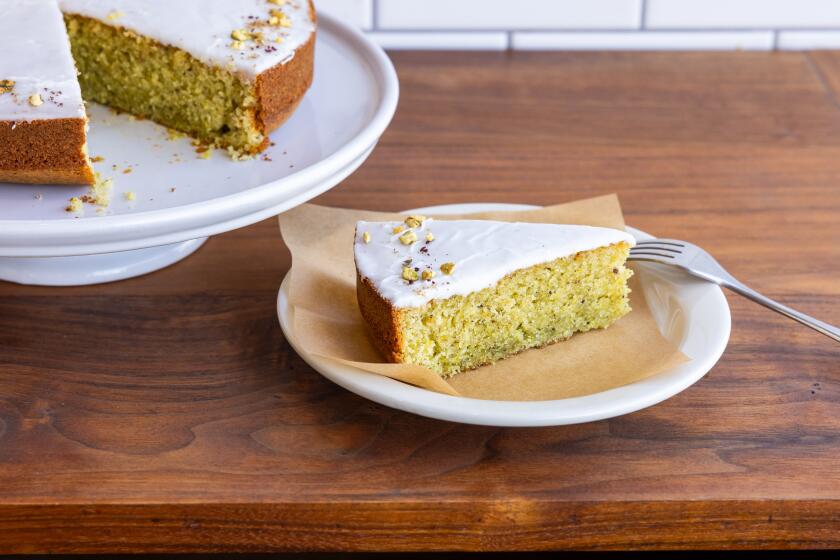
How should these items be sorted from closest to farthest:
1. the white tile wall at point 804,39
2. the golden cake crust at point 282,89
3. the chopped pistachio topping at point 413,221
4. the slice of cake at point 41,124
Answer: the chopped pistachio topping at point 413,221, the slice of cake at point 41,124, the golden cake crust at point 282,89, the white tile wall at point 804,39

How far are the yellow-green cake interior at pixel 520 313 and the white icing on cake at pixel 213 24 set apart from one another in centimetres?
53

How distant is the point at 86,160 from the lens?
4.54ft

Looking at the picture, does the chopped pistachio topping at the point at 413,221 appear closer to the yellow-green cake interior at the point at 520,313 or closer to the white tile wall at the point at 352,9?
the yellow-green cake interior at the point at 520,313

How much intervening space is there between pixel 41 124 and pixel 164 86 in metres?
0.28

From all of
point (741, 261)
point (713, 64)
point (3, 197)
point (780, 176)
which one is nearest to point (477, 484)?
point (741, 261)

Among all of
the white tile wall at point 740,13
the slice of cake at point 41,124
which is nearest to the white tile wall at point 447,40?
the white tile wall at point 740,13

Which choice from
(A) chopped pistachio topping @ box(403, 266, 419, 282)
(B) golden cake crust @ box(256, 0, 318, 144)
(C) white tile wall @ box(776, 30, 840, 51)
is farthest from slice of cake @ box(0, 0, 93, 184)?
(C) white tile wall @ box(776, 30, 840, 51)

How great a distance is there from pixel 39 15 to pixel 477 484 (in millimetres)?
991

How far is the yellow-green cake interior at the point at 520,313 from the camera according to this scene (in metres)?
1.14

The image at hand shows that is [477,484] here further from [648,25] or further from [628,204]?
[648,25]

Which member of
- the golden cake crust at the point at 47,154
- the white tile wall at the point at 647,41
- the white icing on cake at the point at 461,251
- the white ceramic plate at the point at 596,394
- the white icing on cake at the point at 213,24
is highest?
the white icing on cake at the point at 213,24

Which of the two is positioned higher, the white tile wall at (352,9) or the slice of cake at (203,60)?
the slice of cake at (203,60)

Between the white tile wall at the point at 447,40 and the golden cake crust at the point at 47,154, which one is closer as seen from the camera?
the golden cake crust at the point at 47,154

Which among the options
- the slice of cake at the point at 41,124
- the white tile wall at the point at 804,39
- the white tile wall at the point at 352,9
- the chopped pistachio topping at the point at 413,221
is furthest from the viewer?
A: the white tile wall at the point at 804,39
